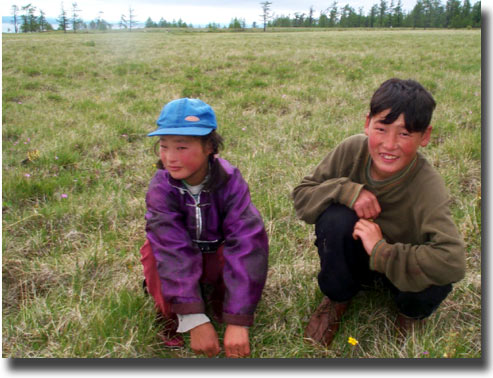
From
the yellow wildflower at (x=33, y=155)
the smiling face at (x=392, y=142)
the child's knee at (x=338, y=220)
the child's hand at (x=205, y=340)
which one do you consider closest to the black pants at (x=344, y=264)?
the child's knee at (x=338, y=220)

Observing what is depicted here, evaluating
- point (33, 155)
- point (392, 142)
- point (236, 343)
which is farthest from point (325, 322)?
point (33, 155)

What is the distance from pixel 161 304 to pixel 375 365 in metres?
1.07

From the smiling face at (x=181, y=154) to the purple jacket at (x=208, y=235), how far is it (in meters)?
0.10

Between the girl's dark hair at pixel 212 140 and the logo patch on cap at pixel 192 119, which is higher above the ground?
the logo patch on cap at pixel 192 119

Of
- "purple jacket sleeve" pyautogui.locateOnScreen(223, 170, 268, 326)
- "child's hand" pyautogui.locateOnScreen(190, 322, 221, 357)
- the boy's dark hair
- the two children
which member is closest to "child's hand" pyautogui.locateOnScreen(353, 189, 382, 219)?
the two children

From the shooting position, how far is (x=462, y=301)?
2307mm

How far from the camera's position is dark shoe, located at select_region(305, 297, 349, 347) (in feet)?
7.03

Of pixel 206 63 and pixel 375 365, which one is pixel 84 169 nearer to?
pixel 375 365

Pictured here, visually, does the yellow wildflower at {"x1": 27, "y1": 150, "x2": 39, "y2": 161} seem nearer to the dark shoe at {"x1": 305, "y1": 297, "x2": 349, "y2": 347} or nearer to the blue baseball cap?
the blue baseball cap

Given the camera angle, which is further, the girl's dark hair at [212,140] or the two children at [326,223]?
the girl's dark hair at [212,140]

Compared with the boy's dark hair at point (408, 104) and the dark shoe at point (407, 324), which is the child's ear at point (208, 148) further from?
the dark shoe at point (407, 324)

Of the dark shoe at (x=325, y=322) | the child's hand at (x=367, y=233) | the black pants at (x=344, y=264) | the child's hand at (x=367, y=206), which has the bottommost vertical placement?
the dark shoe at (x=325, y=322)

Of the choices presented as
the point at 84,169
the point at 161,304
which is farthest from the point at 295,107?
the point at 161,304

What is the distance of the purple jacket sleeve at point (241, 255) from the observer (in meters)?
1.99
